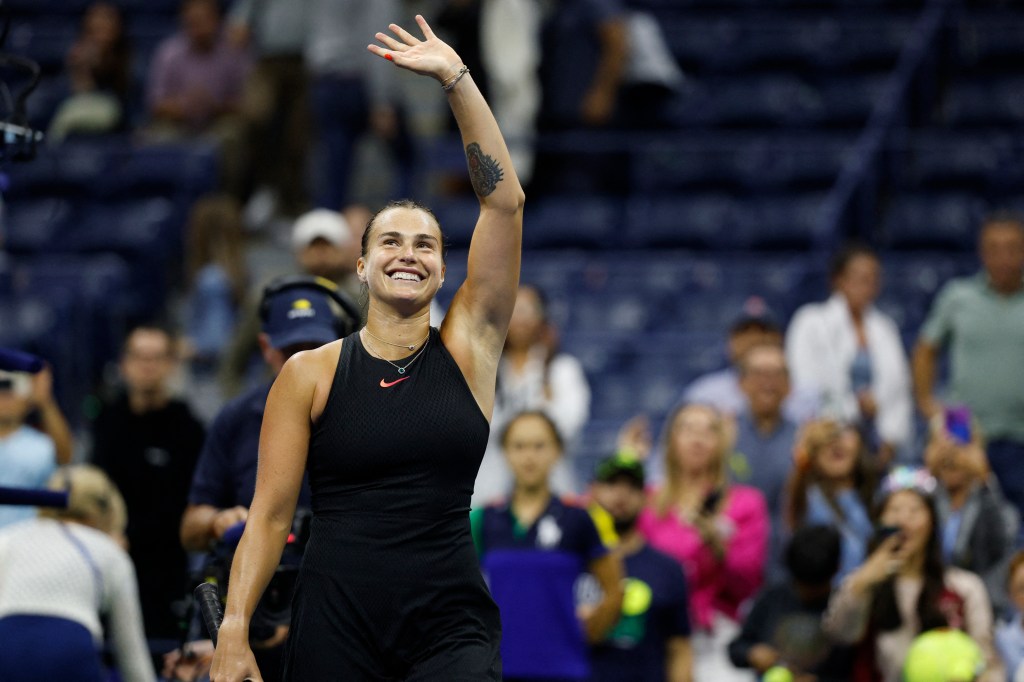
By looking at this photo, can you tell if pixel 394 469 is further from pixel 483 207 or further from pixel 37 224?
pixel 37 224

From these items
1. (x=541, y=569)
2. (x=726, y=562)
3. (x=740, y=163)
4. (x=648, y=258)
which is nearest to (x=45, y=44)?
(x=648, y=258)

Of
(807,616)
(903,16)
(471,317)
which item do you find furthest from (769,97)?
(471,317)

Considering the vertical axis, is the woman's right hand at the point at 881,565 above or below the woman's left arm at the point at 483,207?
below

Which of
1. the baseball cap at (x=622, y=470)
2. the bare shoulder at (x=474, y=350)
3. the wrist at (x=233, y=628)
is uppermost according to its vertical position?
the bare shoulder at (x=474, y=350)

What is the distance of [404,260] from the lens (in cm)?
435

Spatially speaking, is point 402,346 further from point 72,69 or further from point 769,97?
point 72,69

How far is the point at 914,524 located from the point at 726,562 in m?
1.02

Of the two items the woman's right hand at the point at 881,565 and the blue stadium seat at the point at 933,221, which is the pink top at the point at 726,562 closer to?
the woman's right hand at the point at 881,565

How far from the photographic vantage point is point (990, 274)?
9320 millimetres

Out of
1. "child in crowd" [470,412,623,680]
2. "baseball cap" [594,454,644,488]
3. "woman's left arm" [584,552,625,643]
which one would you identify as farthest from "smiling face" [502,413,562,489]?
"woman's left arm" [584,552,625,643]

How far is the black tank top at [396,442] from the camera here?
4238 mm

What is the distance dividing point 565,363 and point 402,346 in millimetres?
5184

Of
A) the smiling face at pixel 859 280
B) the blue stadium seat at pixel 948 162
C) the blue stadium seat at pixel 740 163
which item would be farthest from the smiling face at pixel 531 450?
the blue stadium seat at pixel 948 162

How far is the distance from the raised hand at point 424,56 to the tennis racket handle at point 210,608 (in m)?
1.37
